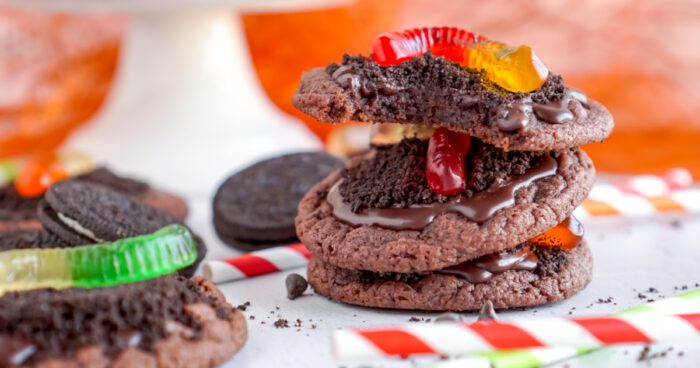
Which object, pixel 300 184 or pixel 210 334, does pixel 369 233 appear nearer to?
pixel 210 334

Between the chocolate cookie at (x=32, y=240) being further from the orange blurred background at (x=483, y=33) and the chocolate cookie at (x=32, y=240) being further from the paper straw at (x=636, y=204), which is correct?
the orange blurred background at (x=483, y=33)

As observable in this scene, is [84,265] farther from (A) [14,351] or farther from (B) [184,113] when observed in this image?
(B) [184,113]

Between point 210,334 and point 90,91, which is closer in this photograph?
point 210,334

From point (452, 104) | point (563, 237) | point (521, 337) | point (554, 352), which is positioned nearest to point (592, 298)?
point (563, 237)

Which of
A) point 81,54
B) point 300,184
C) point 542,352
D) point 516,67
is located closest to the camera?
point 542,352

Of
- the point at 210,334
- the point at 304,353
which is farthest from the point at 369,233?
A: the point at 210,334

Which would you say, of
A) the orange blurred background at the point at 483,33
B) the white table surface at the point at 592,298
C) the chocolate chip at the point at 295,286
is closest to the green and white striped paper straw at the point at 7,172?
the white table surface at the point at 592,298
